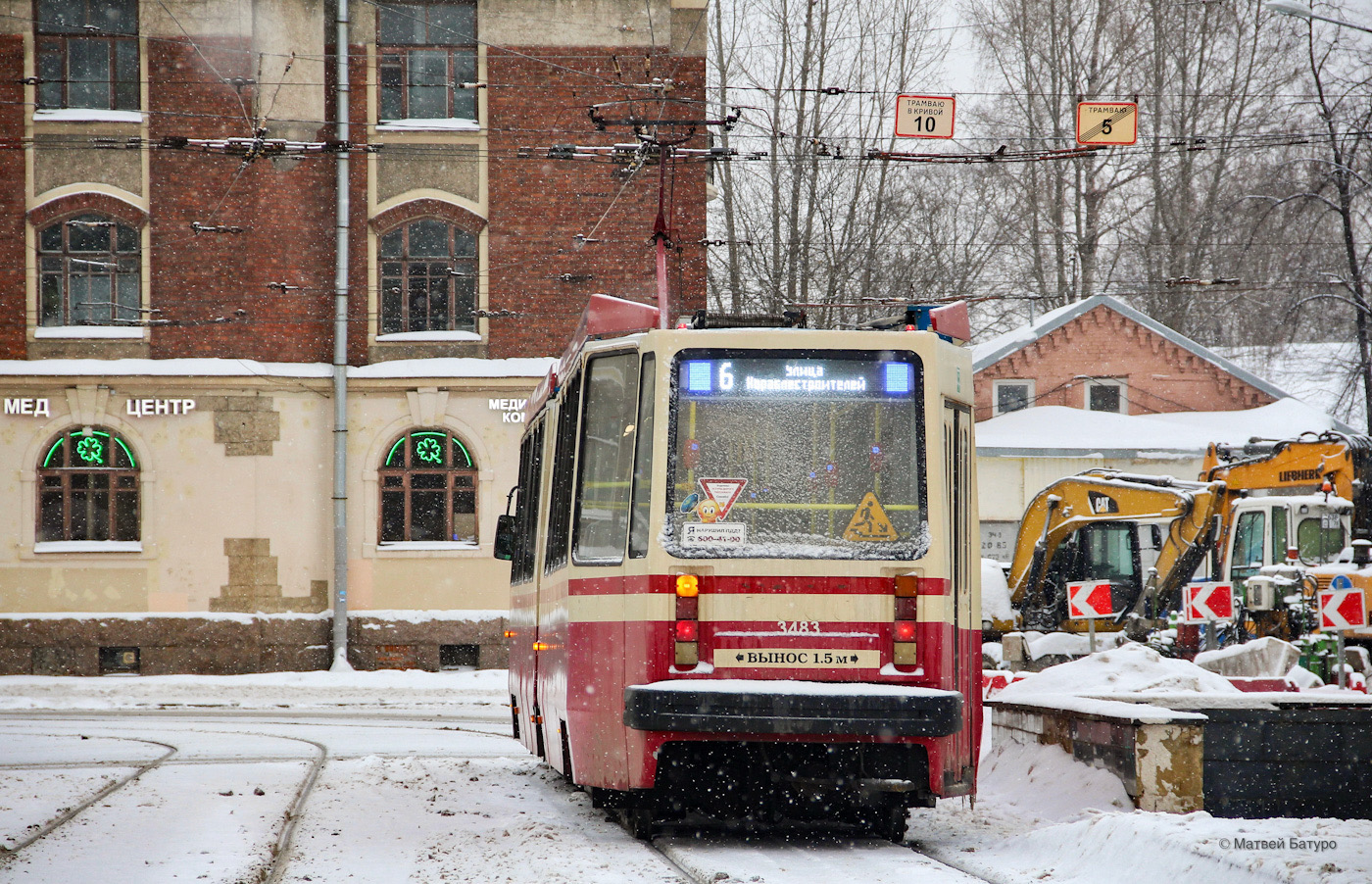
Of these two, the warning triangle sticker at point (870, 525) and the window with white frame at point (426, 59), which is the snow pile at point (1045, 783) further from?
the window with white frame at point (426, 59)

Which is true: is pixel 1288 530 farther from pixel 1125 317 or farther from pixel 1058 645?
pixel 1125 317

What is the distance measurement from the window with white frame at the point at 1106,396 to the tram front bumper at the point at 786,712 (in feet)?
112

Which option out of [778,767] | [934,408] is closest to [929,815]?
[778,767]

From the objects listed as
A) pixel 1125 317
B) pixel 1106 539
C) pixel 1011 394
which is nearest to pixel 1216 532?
pixel 1106 539

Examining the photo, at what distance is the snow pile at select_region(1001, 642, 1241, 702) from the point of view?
12367 millimetres

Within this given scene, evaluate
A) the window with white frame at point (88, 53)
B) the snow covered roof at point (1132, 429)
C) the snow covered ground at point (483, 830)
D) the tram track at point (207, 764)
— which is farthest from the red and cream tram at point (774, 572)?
the snow covered roof at point (1132, 429)

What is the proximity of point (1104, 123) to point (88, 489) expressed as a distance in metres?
17.1

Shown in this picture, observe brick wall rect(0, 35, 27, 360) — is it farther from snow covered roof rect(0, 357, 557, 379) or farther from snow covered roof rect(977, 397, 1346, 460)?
snow covered roof rect(977, 397, 1346, 460)

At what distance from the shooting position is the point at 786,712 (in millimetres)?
8125

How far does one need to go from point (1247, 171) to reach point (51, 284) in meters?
31.3

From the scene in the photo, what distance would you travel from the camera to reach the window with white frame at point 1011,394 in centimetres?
4100

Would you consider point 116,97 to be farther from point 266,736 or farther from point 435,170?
point 266,736

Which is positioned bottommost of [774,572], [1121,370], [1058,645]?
[1058,645]

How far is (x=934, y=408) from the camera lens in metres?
8.70
